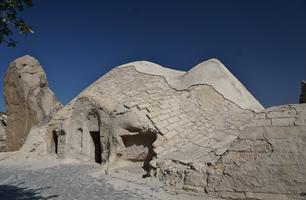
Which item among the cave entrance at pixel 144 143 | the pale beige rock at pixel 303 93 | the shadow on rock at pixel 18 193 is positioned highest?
the pale beige rock at pixel 303 93

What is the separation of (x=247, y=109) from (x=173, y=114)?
108 inches

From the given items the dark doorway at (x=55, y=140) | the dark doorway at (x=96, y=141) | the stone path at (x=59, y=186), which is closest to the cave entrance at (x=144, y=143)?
the stone path at (x=59, y=186)

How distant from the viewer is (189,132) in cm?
986

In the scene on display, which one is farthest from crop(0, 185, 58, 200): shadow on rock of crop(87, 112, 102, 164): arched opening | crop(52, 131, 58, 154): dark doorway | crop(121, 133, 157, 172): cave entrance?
crop(52, 131, 58, 154): dark doorway

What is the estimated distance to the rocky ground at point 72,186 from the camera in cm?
683

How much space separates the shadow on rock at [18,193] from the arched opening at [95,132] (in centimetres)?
412

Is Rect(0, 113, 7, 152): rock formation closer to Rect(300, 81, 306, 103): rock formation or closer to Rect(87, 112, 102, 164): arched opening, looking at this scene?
Rect(87, 112, 102, 164): arched opening

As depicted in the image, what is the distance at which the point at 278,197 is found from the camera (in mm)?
5977

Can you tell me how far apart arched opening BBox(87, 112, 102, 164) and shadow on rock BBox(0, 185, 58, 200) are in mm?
4124

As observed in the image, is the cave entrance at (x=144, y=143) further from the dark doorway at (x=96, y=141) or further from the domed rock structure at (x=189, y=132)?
the dark doorway at (x=96, y=141)

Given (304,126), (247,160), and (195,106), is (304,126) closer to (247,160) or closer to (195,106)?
(247,160)

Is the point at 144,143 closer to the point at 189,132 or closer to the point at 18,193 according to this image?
the point at 189,132

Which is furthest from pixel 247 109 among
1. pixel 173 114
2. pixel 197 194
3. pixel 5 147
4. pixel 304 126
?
pixel 5 147

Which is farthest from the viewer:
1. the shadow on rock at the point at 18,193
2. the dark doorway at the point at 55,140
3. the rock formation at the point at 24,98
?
the rock formation at the point at 24,98
